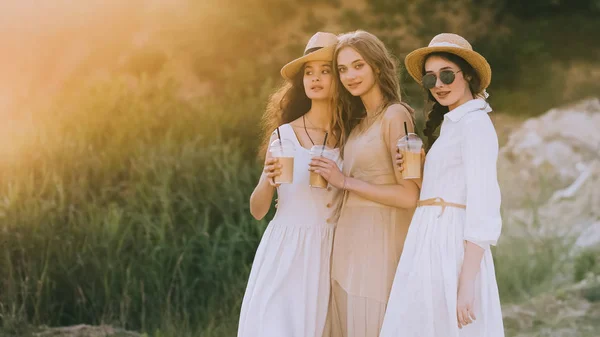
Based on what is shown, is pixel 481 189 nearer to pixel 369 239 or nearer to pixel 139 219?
pixel 369 239

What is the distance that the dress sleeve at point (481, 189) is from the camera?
288 centimetres

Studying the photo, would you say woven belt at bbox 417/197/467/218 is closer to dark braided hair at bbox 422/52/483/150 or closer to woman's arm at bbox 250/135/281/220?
dark braided hair at bbox 422/52/483/150

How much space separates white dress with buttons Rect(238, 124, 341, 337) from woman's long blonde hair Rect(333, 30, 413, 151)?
129 mm

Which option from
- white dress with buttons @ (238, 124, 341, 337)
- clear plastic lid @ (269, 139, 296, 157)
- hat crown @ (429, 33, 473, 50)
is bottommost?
white dress with buttons @ (238, 124, 341, 337)

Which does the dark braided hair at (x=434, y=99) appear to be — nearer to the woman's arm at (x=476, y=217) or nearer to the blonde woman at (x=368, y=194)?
the blonde woman at (x=368, y=194)

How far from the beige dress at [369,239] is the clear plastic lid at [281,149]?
0.73ft

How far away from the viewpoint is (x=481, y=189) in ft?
9.47

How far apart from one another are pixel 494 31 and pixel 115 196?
283 centimetres

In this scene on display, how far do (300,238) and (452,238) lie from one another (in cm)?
75

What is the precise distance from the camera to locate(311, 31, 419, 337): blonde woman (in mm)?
3205

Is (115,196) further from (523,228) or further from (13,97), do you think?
(523,228)

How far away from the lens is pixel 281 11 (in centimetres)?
638

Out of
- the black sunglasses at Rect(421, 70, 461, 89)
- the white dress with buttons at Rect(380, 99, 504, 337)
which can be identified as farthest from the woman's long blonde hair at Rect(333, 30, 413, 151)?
the white dress with buttons at Rect(380, 99, 504, 337)

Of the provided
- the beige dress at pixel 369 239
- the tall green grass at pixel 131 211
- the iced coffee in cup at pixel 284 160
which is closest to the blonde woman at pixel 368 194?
the beige dress at pixel 369 239
